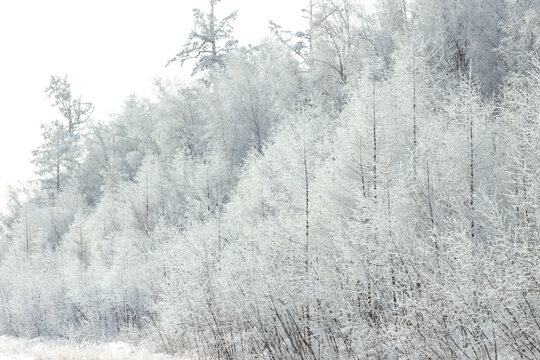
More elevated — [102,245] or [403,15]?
[403,15]

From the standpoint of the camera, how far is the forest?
11.3 m

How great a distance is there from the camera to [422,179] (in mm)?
18781

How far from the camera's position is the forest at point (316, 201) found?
11.3 m

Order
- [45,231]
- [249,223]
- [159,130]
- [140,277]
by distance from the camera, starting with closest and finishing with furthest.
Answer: [249,223] < [140,277] < [159,130] < [45,231]

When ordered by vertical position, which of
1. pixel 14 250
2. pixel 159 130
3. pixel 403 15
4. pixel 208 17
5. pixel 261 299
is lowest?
pixel 14 250

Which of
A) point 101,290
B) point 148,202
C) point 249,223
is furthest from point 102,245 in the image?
point 249,223

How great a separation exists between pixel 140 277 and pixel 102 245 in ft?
42.1

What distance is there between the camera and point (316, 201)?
20.1m

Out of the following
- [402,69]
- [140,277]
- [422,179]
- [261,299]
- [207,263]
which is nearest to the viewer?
[261,299]

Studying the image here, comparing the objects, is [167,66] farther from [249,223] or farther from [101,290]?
[249,223]

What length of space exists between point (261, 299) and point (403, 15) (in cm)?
2314

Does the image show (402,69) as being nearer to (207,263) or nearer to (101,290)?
(207,263)

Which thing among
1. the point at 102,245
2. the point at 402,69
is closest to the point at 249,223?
the point at 402,69

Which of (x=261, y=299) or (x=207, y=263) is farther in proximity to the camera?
(x=207, y=263)
